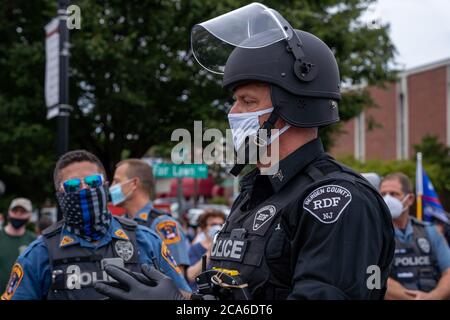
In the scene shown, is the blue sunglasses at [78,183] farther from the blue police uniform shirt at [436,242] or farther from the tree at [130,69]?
the tree at [130,69]

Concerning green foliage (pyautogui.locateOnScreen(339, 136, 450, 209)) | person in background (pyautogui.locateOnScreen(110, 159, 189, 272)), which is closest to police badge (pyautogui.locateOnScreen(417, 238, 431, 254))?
person in background (pyautogui.locateOnScreen(110, 159, 189, 272))

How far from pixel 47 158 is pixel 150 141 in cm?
227

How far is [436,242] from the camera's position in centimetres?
591

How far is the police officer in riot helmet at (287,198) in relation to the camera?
6.54 feet

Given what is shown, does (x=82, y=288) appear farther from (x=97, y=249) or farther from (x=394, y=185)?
(x=394, y=185)

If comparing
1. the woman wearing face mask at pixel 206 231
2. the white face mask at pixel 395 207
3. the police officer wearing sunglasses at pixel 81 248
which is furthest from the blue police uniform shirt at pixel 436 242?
the police officer wearing sunglasses at pixel 81 248

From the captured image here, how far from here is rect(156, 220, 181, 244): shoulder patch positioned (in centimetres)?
562

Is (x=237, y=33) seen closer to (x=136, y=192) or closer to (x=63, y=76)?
(x=136, y=192)

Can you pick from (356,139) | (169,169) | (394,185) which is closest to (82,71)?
(169,169)

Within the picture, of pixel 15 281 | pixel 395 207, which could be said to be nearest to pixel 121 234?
pixel 15 281

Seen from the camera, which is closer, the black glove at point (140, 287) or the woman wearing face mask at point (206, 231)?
the black glove at point (140, 287)

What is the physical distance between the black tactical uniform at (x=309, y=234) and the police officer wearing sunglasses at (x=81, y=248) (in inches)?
49.9

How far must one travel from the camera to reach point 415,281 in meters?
5.79

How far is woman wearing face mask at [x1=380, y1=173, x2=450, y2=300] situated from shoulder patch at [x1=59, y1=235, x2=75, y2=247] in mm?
3036
